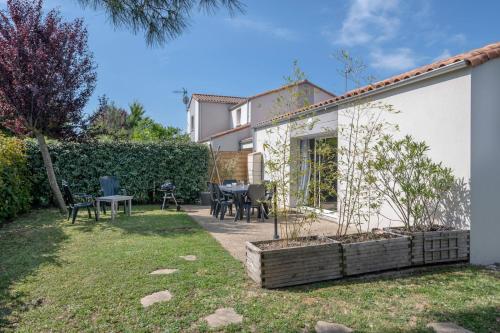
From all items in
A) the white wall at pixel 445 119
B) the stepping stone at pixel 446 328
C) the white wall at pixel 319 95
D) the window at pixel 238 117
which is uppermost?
the white wall at pixel 319 95

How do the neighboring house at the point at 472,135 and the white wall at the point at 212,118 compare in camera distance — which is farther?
the white wall at the point at 212,118

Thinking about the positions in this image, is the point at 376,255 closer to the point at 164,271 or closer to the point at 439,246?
the point at 439,246

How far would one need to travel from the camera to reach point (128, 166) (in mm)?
13578

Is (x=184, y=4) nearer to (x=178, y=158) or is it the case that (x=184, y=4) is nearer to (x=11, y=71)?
(x=11, y=71)

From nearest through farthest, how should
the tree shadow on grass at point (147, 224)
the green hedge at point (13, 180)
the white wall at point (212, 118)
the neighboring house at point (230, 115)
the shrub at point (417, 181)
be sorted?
1. the shrub at point (417, 181)
2. the tree shadow on grass at point (147, 224)
3. the green hedge at point (13, 180)
4. the neighboring house at point (230, 115)
5. the white wall at point (212, 118)

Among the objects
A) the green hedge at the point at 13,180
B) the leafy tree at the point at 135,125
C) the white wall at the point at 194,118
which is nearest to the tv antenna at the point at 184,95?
the white wall at the point at 194,118

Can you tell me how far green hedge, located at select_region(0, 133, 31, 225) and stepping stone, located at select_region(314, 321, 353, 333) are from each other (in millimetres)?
8877

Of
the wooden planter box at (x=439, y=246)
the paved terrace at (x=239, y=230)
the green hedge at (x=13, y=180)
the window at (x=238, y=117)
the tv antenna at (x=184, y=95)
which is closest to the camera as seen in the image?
the wooden planter box at (x=439, y=246)

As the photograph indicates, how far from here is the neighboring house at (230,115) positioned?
778 inches

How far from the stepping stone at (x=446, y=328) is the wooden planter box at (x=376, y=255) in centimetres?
147

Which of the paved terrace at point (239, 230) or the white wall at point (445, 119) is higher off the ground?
the white wall at point (445, 119)

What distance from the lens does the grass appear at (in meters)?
3.60

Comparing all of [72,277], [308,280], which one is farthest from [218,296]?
[72,277]

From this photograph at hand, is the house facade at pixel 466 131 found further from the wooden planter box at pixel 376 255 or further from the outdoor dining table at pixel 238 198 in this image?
the outdoor dining table at pixel 238 198
